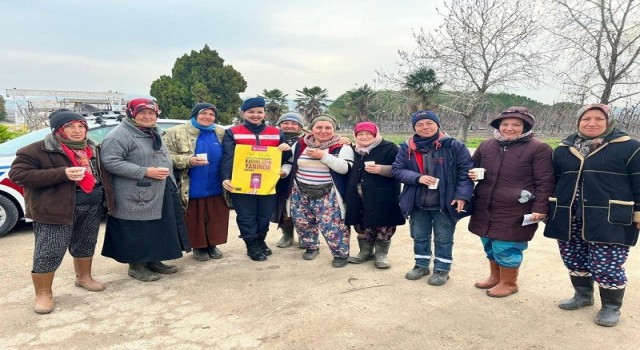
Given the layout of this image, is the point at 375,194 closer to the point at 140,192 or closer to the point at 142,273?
the point at 140,192

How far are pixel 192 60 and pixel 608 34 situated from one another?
25150 mm

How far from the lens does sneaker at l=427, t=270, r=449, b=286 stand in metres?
3.77

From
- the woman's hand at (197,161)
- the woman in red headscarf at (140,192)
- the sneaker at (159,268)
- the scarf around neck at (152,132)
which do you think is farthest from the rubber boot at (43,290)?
the woman's hand at (197,161)

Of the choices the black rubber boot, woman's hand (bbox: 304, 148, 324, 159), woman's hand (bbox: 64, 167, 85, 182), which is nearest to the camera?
woman's hand (bbox: 64, 167, 85, 182)

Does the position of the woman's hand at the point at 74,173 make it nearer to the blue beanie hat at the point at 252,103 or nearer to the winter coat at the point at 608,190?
the blue beanie hat at the point at 252,103

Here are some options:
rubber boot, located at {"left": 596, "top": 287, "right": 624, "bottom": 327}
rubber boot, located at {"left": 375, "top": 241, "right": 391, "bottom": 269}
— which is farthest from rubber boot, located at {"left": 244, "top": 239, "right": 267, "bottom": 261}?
rubber boot, located at {"left": 596, "top": 287, "right": 624, "bottom": 327}

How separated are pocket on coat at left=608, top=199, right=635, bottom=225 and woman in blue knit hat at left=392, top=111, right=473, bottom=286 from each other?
973 millimetres

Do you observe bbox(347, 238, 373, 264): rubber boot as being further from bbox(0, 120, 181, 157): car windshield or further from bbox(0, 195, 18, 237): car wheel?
bbox(0, 195, 18, 237): car wheel

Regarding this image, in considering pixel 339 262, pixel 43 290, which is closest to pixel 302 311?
pixel 339 262

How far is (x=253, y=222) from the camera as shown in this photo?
14.6 ft

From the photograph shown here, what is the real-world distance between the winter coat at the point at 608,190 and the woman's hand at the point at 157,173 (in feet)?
10.2

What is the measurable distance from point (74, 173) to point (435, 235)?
9.57 feet

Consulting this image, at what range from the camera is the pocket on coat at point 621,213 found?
2824 millimetres

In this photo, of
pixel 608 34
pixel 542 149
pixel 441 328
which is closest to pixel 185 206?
pixel 441 328
